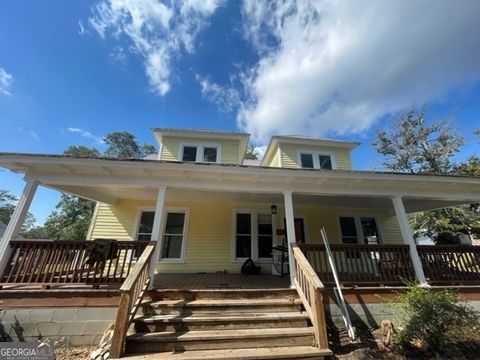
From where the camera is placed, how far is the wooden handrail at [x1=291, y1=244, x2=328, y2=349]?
335cm

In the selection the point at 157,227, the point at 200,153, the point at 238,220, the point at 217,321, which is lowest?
the point at 217,321

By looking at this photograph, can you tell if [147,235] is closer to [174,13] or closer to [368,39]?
[174,13]

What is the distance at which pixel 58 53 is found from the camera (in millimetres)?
7758

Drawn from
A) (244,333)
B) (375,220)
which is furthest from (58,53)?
(375,220)

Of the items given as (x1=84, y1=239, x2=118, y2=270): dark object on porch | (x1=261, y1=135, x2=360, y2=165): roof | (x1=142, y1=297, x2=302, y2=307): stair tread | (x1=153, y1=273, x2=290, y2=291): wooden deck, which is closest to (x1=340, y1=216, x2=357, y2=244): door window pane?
(x1=261, y1=135, x2=360, y2=165): roof

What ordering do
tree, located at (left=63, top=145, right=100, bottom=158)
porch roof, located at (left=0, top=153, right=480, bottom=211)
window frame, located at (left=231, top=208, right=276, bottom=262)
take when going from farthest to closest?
tree, located at (left=63, top=145, right=100, bottom=158)
window frame, located at (left=231, top=208, right=276, bottom=262)
porch roof, located at (left=0, top=153, right=480, bottom=211)

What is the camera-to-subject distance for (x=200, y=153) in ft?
32.2

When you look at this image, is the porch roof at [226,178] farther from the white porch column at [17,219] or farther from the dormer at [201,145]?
the dormer at [201,145]

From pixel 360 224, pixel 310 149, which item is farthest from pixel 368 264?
pixel 310 149

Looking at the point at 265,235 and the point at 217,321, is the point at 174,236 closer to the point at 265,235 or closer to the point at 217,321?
the point at 265,235

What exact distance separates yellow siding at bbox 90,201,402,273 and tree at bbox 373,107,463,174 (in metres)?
16.2

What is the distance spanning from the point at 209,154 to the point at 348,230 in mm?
6943

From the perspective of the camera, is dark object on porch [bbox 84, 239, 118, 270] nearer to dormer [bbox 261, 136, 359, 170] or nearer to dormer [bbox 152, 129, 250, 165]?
dormer [bbox 152, 129, 250, 165]

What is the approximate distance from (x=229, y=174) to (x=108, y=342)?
3.83 metres
